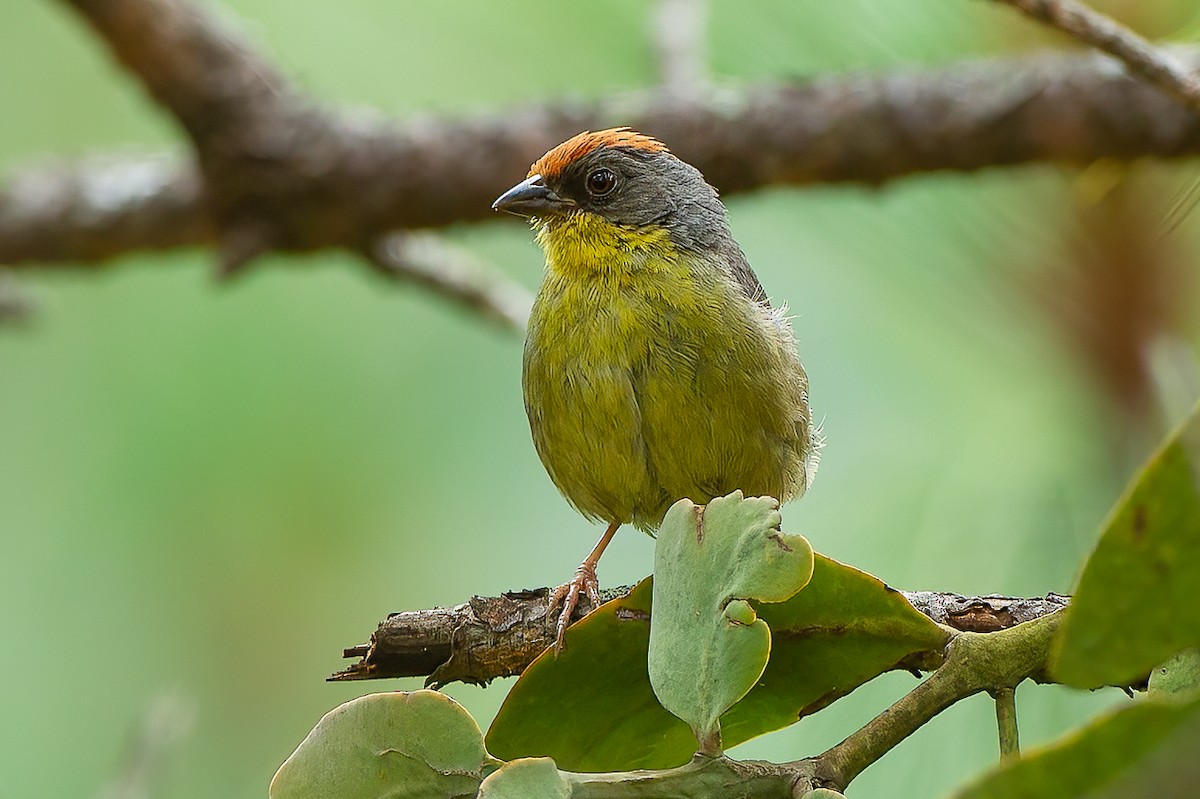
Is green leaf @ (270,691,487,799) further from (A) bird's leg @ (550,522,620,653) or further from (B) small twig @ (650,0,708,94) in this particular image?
(B) small twig @ (650,0,708,94)

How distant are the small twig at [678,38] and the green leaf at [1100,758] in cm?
402

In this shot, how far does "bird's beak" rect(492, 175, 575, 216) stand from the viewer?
3541mm

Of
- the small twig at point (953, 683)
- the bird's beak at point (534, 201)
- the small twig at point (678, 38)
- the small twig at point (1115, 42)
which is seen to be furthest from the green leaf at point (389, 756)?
the small twig at point (678, 38)

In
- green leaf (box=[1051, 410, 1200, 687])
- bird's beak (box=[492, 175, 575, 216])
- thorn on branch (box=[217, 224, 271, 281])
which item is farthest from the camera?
thorn on branch (box=[217, 224, 271, 281])

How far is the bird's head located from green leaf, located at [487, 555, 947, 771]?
74.6 inches

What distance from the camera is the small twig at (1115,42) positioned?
8.13ft

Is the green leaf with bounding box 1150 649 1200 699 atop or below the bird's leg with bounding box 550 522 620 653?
below

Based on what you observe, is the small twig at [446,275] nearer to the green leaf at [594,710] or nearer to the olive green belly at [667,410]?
the olive green belly at [667,410]

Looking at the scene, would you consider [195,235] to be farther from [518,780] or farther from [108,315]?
[518,780]

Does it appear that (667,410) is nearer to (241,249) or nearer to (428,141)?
(428,141)

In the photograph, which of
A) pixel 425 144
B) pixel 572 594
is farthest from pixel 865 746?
pixel 425 144

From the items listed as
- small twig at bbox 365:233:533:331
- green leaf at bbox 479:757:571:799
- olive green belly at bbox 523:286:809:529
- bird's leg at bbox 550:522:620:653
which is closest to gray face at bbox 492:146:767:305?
olive green belly at bbox 523:286:809:529

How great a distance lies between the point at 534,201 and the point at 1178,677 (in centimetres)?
256

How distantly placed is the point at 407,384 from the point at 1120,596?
14.1 ft
